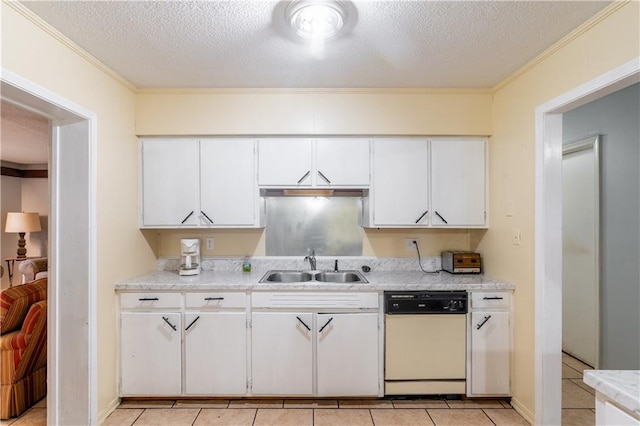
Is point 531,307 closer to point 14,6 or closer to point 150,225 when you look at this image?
point 150,225

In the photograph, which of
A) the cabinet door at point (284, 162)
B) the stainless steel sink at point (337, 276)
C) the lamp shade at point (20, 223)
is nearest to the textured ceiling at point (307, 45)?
the cabinet door at point (284, 162)

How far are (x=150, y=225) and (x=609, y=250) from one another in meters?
3.89

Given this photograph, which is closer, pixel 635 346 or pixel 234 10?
pixel 234 10

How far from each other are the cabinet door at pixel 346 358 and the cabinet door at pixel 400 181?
0.92 metres

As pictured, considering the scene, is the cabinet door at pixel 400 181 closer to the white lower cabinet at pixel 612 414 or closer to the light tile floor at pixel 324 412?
the light tile floor at pixel 324 412

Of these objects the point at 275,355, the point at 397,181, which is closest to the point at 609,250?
the point at 397,181

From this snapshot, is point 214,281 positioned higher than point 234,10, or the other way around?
point 234,10

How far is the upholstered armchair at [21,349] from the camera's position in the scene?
2184mm

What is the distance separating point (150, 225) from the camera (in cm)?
266

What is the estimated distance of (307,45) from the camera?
197 centimetres

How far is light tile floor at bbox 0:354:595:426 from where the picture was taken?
2.17 meters

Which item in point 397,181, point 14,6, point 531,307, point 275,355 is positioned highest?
point 14,6

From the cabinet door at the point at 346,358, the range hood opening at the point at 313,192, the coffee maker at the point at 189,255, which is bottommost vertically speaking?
the cabinet door at the point at 346,358

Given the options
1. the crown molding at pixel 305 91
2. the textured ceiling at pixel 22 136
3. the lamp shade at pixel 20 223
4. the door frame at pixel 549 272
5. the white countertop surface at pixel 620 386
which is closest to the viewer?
the white countertop surface at pixel 620 386
